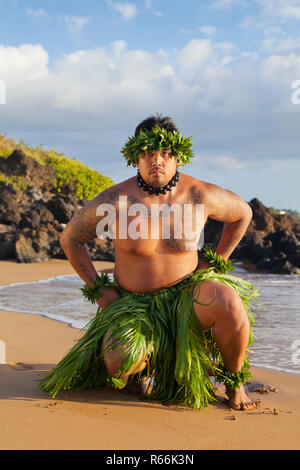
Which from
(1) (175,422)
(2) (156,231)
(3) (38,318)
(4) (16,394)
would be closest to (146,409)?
(1) (175,422)

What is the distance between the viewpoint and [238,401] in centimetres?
273

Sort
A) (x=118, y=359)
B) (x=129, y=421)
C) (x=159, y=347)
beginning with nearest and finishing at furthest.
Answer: (x=129, y=421)
(x=118, y=359)
(x=159, y=347)

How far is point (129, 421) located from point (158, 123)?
5.57 ft

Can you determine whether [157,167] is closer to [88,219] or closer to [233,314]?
[88,219]

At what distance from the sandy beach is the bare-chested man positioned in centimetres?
19

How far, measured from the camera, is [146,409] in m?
2.58

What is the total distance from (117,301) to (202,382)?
648 millimetres

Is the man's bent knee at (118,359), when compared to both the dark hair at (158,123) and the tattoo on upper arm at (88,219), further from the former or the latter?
the dark hair at (158,123)

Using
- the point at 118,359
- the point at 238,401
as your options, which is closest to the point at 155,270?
the point at 118,359

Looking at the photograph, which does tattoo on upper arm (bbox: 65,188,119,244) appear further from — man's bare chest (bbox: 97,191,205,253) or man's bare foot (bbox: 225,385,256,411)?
man's bare foot (bbox: 225,385,256,411)

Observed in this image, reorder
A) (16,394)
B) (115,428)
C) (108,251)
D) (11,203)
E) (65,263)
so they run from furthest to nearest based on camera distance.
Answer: (11,203) → (108,251) → (65,263) → (16,394) → (115,428)

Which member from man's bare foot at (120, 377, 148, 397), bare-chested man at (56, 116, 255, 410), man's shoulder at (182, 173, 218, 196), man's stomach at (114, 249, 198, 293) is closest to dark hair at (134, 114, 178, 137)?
bare-chested man at (56, 116, 255, 410)

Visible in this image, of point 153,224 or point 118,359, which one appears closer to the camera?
point 118,359

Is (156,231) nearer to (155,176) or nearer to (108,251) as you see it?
(155,176)
